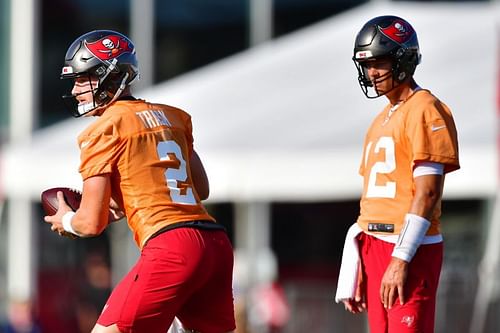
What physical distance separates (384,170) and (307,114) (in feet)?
21.3

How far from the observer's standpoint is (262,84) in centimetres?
1289

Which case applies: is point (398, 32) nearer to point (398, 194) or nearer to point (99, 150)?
point (398, 194)

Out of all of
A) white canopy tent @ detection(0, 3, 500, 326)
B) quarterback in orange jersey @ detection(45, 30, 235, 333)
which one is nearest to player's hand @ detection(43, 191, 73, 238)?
quarterback in orange jersey @ detection(45, 30, 235, 333)

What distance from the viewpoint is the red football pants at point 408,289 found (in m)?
5.32

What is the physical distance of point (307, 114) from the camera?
11.9 m

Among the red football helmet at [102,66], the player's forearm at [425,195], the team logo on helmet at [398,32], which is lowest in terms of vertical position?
the player's forearm at [425,195]

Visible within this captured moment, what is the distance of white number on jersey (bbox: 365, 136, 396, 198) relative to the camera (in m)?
5.45

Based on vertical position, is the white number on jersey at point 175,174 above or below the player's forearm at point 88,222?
above

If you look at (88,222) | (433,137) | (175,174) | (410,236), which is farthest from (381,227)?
(88,222)

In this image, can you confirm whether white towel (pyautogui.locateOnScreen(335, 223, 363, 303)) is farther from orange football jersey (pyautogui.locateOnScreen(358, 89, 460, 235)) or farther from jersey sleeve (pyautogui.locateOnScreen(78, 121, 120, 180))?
jersey sleeve (pyautogui.locateOnScreen(78, 121, 120, 180))

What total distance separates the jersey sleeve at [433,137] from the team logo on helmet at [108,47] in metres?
1.32

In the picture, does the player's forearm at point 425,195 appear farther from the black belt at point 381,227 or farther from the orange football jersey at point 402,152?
the black belt at point 381,227

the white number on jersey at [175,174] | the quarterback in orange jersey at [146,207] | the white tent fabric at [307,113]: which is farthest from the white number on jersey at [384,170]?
the white tent fabric at [307,113]

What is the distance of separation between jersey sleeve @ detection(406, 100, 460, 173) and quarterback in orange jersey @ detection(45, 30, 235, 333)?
3.02 feet
